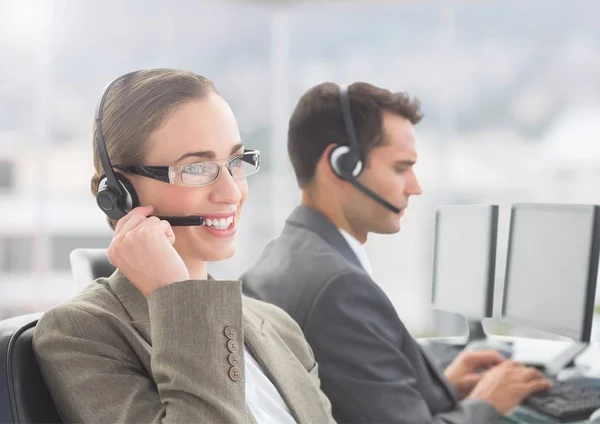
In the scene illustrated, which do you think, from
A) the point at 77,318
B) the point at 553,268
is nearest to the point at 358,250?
the point at 553,268

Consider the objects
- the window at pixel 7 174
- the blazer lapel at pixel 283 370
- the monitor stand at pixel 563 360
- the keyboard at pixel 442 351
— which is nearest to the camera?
the blazer lapel at pixel 283 370

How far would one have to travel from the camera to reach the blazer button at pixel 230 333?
1.00 meters

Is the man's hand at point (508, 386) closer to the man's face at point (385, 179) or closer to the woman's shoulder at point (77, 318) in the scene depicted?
the man's face at point (385, 179)

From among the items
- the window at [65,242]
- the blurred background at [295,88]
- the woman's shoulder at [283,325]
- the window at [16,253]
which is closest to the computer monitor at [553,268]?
the woman's shoulder at [283,325]

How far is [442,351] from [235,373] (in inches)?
52.8

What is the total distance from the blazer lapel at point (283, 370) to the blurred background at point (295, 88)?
152 inches

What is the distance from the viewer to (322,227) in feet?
5.64

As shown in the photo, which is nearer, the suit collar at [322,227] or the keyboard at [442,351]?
the suit collar at [322,227]

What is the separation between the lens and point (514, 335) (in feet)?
7.90

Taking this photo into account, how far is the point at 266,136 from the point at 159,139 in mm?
4947

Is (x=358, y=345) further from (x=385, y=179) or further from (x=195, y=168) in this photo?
(x=195, y=168)

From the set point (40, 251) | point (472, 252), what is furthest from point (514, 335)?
point (40, 251)

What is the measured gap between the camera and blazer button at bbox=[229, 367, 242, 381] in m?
0.98

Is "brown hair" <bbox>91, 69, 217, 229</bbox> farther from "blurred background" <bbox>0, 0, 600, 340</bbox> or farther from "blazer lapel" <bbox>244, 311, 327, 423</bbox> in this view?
"blurred background" <bbox>0, 0, 600, 340</bbox>
